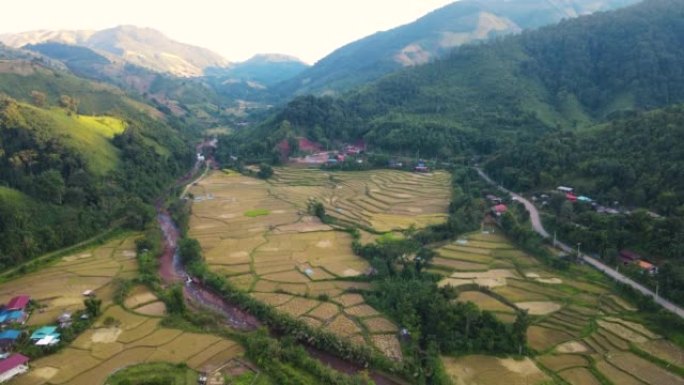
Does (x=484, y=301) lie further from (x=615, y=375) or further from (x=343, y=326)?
(x=343, y=326)

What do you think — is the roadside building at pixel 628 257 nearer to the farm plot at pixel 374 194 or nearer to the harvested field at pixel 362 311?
the farm plot at pixel 374 194

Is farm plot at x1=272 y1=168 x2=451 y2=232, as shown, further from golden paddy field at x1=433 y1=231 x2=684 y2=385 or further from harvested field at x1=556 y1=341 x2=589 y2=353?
harvested field at x1=556 y1=341 x2=589 y2=353

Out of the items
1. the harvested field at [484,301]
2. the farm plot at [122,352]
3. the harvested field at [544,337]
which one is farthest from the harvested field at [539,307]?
the farm plot at [122,352]

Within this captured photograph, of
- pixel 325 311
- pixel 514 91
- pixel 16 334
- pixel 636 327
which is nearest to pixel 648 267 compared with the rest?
pixel 636 327

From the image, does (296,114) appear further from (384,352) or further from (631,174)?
(384,352)

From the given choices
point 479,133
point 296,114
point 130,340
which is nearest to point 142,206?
point 130,340
